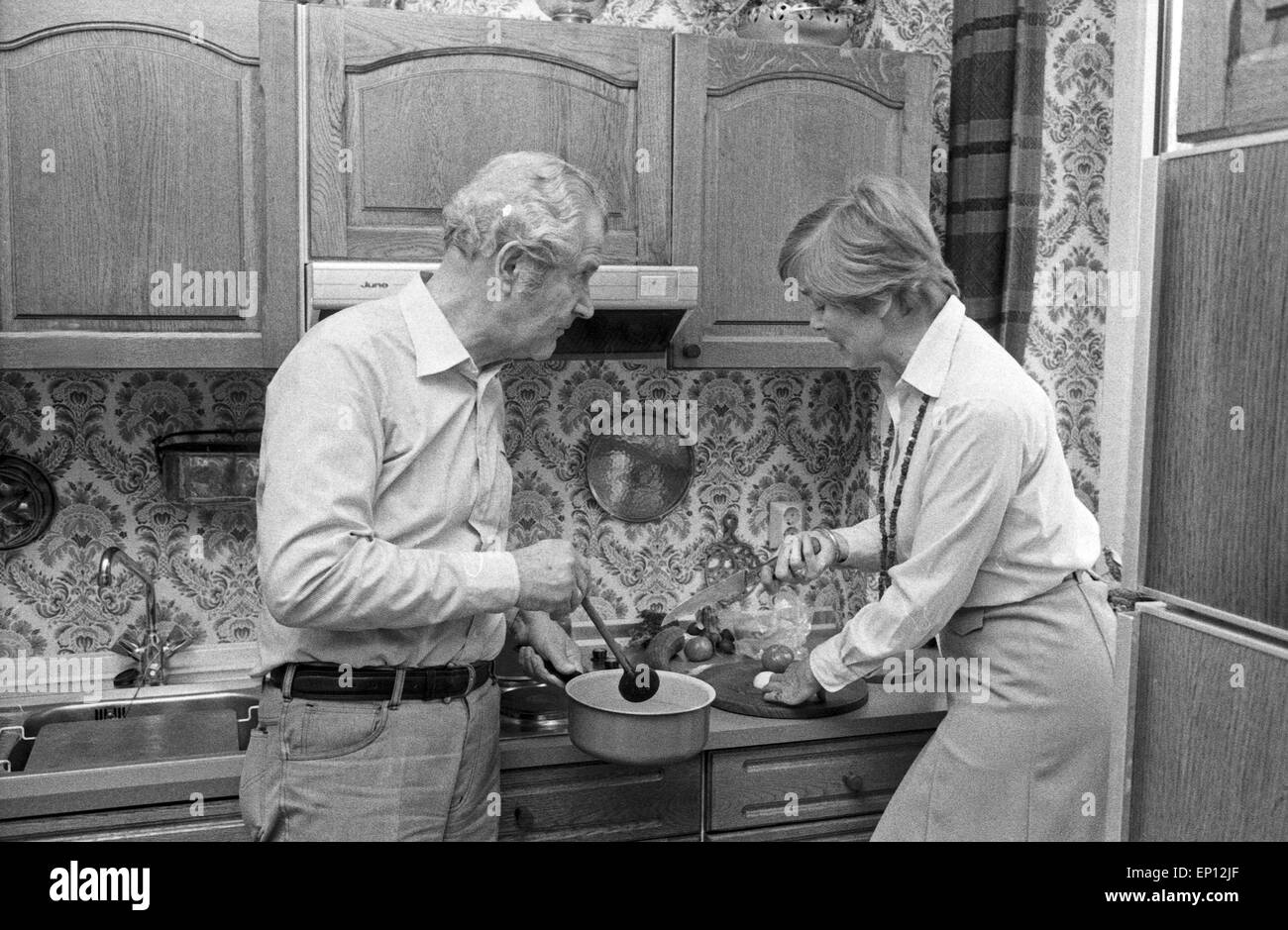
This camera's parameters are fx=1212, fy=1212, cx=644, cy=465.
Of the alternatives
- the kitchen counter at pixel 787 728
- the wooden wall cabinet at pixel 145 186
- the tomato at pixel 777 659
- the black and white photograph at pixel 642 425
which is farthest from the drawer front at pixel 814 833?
the wooden wall cabinet at pixel 145 186

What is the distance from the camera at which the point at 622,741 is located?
73.7 inches

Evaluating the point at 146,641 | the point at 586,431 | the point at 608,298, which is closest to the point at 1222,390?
the point at 608,298

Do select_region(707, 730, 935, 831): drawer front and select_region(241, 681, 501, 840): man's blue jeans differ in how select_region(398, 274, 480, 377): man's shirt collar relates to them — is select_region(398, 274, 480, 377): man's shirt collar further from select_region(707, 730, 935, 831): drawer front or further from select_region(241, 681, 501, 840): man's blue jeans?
select_region(707, 730, 935, 831): drawer front

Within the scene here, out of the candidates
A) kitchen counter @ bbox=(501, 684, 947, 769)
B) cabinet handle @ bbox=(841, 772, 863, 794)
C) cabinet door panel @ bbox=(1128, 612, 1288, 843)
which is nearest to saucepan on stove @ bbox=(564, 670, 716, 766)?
kitchen counter @ bbox=(501, 684, 947, 769)

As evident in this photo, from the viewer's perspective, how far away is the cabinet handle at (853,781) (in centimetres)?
229

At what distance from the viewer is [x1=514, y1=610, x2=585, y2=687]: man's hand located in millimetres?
1999

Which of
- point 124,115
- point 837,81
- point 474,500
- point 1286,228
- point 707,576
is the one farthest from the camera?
point 707,576

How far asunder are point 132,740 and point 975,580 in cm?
152

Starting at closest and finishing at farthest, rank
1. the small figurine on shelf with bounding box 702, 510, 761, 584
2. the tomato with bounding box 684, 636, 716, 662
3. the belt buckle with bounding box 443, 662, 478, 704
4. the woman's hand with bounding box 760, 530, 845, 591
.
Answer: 1. the belt buckle with bounding box 443, 662, 478, 704
2. the woman's hand with bounding box 760, 530, 845, 591
3. the tomato with bounding box 684, 636, 716, 662
4. the small figurine on shelf with bounding box 702, 510, 761, 584

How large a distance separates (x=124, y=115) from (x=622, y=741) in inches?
51.8

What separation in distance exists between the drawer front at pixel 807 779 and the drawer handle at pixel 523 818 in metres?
0.34

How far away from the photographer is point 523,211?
159 cm
